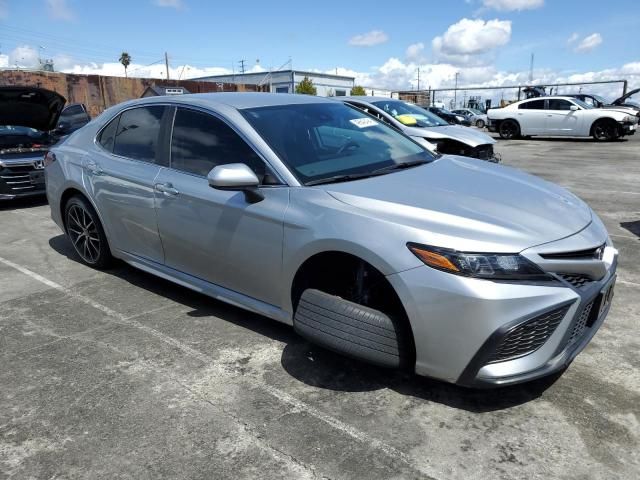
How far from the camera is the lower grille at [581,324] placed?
100.0 inches

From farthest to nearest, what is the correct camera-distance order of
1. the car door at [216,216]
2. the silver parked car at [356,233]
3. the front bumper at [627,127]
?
the front bumper at [627,127], the car door at [216,216], the silver parked car at [356,233]

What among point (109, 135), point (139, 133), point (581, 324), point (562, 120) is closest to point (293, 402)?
point (581, 324)

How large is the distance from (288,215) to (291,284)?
0.41 meters

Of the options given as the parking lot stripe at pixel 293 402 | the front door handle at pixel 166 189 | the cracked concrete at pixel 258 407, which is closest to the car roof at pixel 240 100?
the front door handle at pixel 166 189

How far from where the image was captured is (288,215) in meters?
2.99

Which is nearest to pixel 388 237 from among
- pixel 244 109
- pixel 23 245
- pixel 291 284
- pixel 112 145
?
pixel 291 284

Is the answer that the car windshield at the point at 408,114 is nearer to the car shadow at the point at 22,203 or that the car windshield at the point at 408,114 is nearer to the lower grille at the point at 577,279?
the car shadow at the point at 22,203

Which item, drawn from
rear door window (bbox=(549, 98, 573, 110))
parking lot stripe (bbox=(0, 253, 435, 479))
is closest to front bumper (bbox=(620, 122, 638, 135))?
rear door window (bbox=(549, 98, 573, 110))

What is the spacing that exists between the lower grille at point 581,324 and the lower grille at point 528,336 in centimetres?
17

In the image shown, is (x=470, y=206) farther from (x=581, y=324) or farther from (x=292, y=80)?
(x=292, y=80)

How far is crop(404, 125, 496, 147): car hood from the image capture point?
27.6ft

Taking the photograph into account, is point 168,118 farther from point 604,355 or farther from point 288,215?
point 604,355

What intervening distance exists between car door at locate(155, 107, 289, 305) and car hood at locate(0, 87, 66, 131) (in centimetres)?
509

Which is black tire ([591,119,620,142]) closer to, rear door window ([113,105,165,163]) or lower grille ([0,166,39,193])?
lower grille ([0,166,39,193])
